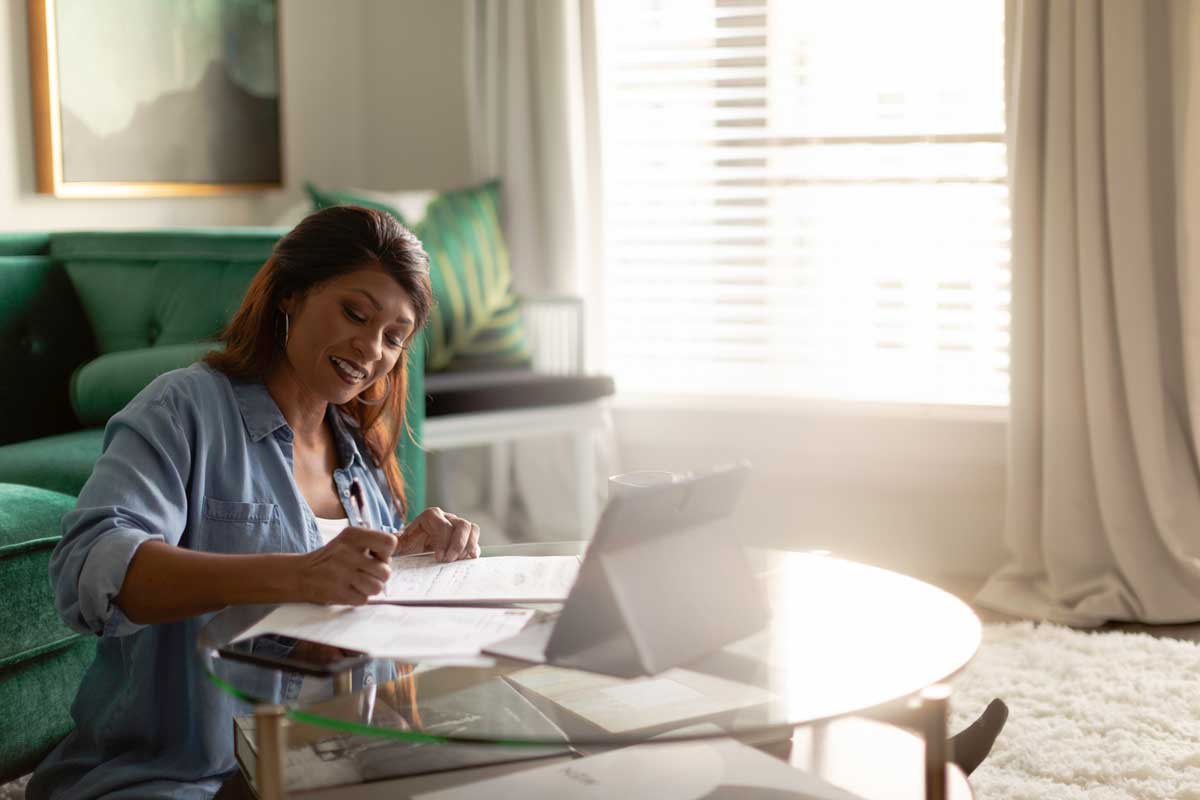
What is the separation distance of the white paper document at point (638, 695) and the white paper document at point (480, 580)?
0.09m

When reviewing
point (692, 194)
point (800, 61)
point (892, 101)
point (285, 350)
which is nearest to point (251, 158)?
point (692, 194)

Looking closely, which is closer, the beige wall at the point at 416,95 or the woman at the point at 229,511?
the woman at the point at 229,511

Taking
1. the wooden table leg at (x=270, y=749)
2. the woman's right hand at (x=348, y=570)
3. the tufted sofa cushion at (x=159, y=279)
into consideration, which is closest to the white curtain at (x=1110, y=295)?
the tufted sofa cushion at (x=159, y=279)

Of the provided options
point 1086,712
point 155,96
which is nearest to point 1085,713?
point 1086,712

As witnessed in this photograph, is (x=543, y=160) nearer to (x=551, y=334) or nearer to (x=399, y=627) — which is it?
(x=551, y=334)

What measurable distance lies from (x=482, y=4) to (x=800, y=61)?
3.15 feet

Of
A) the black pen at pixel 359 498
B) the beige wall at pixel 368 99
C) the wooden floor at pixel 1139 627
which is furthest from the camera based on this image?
the beige wall at pixel 368 99

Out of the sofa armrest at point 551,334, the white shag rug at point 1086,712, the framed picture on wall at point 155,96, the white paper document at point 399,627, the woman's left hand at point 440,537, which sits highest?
the framed picture on wall at point 155,96

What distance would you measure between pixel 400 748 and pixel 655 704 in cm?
30

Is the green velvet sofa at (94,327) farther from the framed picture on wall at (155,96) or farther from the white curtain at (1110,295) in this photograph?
the white curtain at (1110,295)

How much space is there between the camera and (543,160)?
151 inches

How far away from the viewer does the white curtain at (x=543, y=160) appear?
12.5 ft

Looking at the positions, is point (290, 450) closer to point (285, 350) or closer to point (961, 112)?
point (285, 350)

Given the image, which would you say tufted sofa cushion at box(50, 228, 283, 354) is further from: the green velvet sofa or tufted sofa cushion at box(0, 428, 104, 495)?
tufted sofa cushion at box(0, 428, 104, 495)
